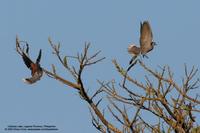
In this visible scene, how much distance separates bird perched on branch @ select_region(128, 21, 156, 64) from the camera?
15.8 ft

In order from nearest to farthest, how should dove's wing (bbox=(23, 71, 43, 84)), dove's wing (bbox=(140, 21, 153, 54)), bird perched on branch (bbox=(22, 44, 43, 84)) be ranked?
dove's wing (bbox=(140, 21, 153, 54)) < dove's wing (bbox=(23, 71, 43, 84)) < bird perched on branch (bbox=(22, 44, 43, 84))

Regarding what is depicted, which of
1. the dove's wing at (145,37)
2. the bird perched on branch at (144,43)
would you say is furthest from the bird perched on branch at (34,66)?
the dove's wing at (145,37)

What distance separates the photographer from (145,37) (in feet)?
16.1

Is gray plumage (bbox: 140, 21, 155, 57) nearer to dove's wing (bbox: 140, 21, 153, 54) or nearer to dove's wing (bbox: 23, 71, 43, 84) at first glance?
dove's wing (bbox: 140, 21, 153, 54)

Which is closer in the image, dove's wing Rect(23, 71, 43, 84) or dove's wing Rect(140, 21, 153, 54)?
dove's wing Rect(140, 21, 153, 54)

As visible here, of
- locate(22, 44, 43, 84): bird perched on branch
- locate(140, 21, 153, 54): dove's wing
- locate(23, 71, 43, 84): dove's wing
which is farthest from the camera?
locate(22, 44, 43, 84): bird perched on branch

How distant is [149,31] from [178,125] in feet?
4.29

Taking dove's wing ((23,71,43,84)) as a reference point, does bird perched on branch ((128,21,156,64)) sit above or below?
below

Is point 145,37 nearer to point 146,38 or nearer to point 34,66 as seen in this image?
point 146,38

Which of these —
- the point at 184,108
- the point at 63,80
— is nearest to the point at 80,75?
the point at 63,80

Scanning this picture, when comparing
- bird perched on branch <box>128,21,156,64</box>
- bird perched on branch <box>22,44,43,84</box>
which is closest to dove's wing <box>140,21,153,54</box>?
bird perched on branch <box>128,21,156,64</box>

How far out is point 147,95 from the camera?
5656 mm

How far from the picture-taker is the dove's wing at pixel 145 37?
4.80 metres

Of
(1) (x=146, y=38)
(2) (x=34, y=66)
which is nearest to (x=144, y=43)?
(1) (x=146, y=38)
